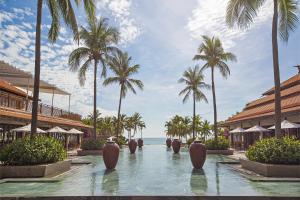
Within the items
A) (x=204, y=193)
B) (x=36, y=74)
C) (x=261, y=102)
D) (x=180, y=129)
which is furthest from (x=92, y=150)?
(x=180, y=129)

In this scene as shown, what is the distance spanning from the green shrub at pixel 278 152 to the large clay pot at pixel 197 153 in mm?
2317

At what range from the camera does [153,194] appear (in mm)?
7445

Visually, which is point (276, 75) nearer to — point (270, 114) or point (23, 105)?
point (270, 114)

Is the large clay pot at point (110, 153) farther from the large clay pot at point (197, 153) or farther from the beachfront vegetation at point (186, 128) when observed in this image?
the beachfront vegetation at point (186, 128)

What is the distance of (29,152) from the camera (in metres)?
10.8

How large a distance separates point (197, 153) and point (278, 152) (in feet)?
11.7

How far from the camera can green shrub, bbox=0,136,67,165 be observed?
35.4 ft

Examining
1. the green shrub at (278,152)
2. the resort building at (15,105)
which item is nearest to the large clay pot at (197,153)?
the green shrub at (278,152)

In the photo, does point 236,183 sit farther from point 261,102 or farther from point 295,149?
point 261,102

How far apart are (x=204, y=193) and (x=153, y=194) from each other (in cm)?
137

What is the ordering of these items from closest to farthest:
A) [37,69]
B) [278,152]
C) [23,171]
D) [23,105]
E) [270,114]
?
[23,171] < [278,152] < [37,69] < [270,114] < [23,105]

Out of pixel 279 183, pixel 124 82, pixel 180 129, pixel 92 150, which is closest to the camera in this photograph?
pixel 279 183

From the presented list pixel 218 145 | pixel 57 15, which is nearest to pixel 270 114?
pixel 218 145

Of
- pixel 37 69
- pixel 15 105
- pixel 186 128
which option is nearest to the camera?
pixel 37 69
